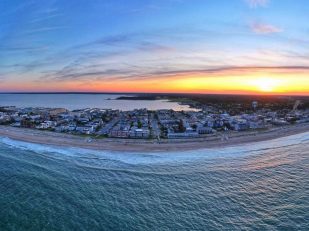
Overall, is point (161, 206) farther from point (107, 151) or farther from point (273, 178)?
point (107, 151)

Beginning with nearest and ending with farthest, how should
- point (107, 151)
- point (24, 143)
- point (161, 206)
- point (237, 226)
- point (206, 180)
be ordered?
1. point (237, 226)
2. point (161, 206)
3. point (206, 180)
4. point (107, 151)
5. point (24, 143)

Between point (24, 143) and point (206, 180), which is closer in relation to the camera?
point (206, 180)

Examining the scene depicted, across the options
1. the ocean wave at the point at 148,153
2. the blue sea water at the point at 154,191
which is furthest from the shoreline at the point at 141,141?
the blue sea water at the point at 154,191

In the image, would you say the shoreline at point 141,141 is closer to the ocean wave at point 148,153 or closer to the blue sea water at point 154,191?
the ocean wave at point 148,153

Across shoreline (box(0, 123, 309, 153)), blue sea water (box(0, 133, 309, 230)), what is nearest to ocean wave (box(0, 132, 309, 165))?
blue sea water (box(0, 133, 309, 230))

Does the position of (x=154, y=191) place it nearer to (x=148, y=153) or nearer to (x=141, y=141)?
(x=148, y=153)

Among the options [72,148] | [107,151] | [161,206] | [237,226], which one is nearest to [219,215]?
[237,226]

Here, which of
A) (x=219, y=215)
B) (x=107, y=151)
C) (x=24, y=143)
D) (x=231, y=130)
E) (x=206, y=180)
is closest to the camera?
(x=219, y=215)
